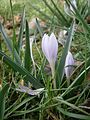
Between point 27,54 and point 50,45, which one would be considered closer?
point 50,45

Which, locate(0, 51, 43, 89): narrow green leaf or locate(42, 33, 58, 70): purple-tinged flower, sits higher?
locate(42, 33, 58, 70): purple-tinged flower

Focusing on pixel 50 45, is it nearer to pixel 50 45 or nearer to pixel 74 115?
pixel 50 45

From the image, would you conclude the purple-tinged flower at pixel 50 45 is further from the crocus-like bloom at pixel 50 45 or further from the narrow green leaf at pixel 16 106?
the narrow green leaf at pixel 16 106

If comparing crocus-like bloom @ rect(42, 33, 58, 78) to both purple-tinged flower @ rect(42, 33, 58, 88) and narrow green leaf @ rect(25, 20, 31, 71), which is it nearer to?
purple-tinged flower @ rect(42, 33, 58, 88)

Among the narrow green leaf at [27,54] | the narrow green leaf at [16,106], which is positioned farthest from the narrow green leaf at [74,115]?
the narrow green leaf at [27,54]

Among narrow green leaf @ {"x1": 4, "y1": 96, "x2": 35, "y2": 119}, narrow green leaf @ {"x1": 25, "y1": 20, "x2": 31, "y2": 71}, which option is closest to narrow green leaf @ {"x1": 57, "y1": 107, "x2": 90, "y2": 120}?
narrow green leaf @ {"x1": 4, "y1": 96, "x2": 35, "y2": 119}

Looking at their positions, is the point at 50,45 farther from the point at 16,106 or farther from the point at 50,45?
the point at 16,106

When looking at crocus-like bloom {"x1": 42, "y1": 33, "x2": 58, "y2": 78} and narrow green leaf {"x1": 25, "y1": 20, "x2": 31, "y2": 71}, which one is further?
narrow green leaf {"x1": 25, "y1": 20, "x2": 31, "y2": 71}

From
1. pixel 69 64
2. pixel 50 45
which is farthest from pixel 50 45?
pixel 69 64

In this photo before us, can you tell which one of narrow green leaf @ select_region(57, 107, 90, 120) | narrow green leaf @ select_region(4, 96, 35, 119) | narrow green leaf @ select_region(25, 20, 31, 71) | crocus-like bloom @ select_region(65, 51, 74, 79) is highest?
narrow green leaf @ select_region(25, 20, 31, 71)

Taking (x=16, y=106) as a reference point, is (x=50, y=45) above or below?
above

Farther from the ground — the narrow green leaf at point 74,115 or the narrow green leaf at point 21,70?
the narrow green leaf at point 21,70

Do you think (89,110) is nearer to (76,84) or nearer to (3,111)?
(76,84)
